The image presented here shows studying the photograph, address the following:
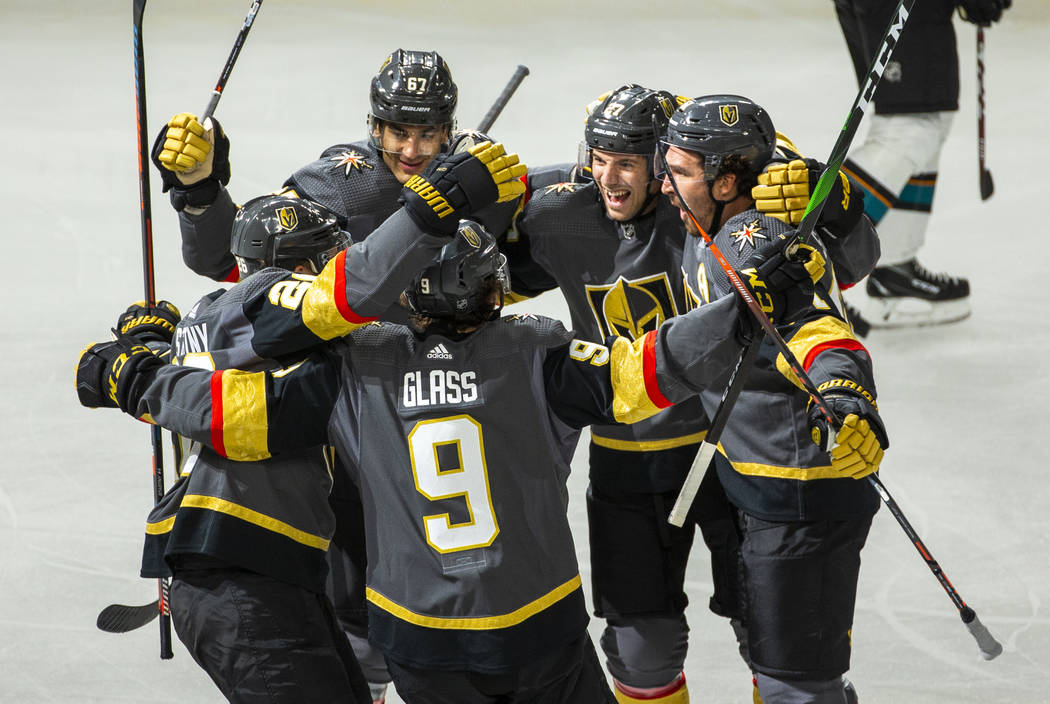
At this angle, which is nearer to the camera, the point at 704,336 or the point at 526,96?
the point at 704,336

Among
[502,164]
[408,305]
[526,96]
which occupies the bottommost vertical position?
[526,96]

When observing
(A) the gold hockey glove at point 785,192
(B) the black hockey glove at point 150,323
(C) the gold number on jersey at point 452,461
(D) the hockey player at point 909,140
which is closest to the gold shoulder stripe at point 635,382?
(C) the gold number on jersey at point 452,461

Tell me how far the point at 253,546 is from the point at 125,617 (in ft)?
2.92

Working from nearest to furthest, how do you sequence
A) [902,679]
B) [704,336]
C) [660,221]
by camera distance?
1. [704,336]
2. [660,221]
3. [902,679]

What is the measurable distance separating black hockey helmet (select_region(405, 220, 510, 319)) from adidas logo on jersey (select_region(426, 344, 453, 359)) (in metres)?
0.06

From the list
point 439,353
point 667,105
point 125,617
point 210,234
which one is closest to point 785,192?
point 667,105

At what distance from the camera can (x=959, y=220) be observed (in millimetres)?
7125

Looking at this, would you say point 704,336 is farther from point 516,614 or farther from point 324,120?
point 324,120

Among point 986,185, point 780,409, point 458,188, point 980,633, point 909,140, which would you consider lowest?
point 980,633

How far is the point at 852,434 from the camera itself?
7.61 ft

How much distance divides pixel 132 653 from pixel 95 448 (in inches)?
52.9

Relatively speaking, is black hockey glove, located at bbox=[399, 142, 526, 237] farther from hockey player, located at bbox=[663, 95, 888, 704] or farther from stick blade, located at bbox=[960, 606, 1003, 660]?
stick blade, located at bbox=[960, 606, 1003, 660]

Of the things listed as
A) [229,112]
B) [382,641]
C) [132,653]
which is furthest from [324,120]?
[382,641]

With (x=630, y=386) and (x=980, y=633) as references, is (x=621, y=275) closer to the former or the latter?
(x=630, y=386)
